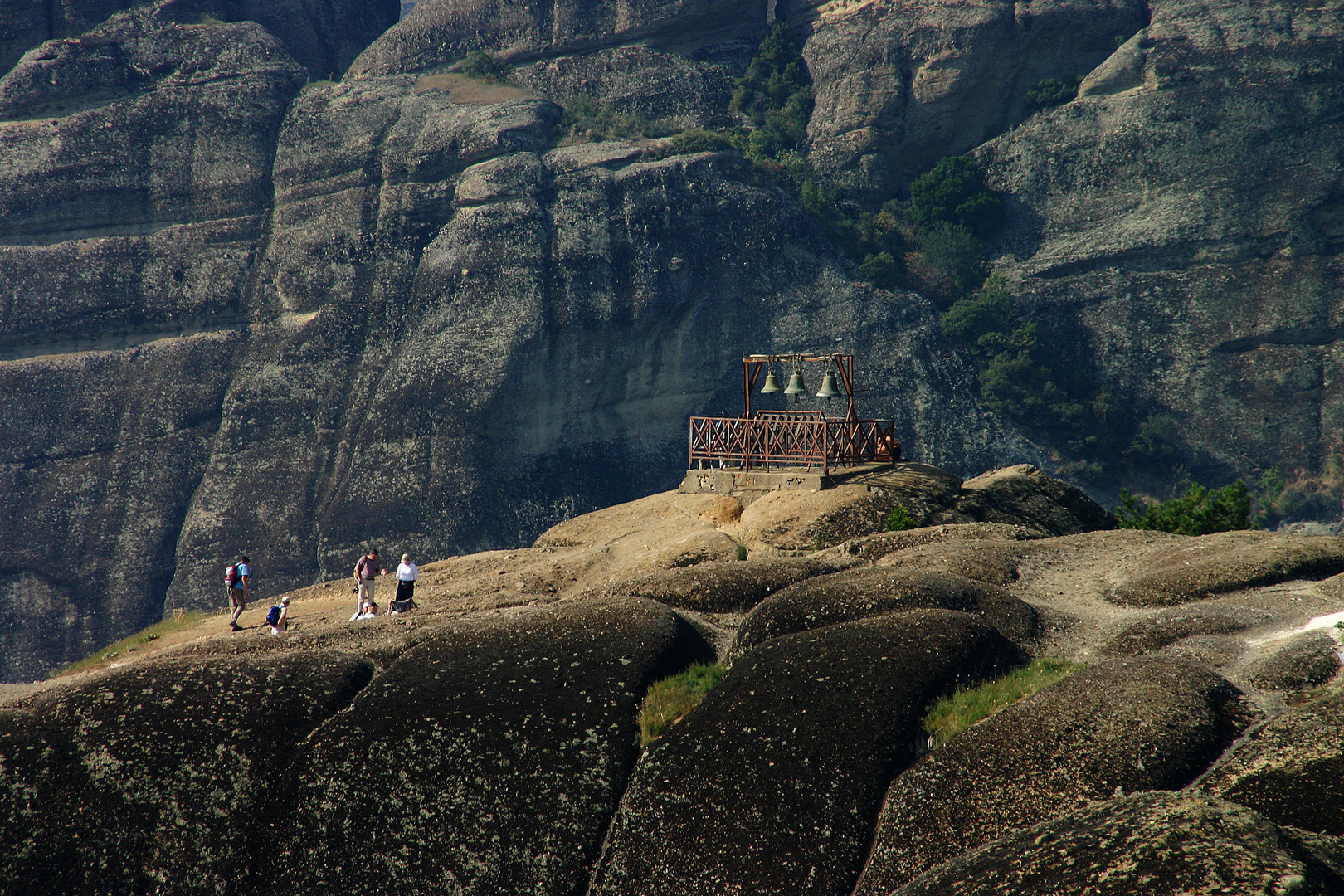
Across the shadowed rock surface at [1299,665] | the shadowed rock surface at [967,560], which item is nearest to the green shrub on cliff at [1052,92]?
the shadowed rock surface at [967,560]

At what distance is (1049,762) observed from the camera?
996cm

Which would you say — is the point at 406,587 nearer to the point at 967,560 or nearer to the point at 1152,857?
the point at 967,560

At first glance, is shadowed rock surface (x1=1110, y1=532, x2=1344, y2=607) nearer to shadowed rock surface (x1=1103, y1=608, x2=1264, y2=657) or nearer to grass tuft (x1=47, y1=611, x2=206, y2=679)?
shadowed rock surface (x1=1103, y1=608, x2=1264, y2=657)

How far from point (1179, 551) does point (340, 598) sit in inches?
803

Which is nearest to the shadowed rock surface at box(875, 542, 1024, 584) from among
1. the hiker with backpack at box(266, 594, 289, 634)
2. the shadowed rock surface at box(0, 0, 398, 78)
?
the hiker with backpack at box(266, 594, 289, 634)

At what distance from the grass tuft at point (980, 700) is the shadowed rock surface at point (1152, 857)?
Result: 7.89ft

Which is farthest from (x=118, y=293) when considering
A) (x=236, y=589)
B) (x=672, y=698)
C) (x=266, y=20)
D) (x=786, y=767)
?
(x=786, y=767)

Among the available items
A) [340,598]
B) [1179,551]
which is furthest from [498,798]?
[340,598]

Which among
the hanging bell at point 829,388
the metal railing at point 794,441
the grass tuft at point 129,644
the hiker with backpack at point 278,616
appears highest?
the hanging bell at point 829,388

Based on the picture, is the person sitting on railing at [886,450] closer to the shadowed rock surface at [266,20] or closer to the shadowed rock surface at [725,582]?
the shadowed rock surface at [725,582]

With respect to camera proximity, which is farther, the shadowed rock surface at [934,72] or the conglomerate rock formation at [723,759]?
the shadowed rock surface at [934,72]

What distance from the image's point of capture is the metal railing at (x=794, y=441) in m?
27.5

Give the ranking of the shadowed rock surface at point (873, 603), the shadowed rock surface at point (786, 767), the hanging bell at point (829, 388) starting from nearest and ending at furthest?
the shadowed rock surface at point (786, 767) < the shadowed rock surface at point (873, 603) < the hanging bell at point (829, 388)

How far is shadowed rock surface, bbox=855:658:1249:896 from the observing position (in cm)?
950
